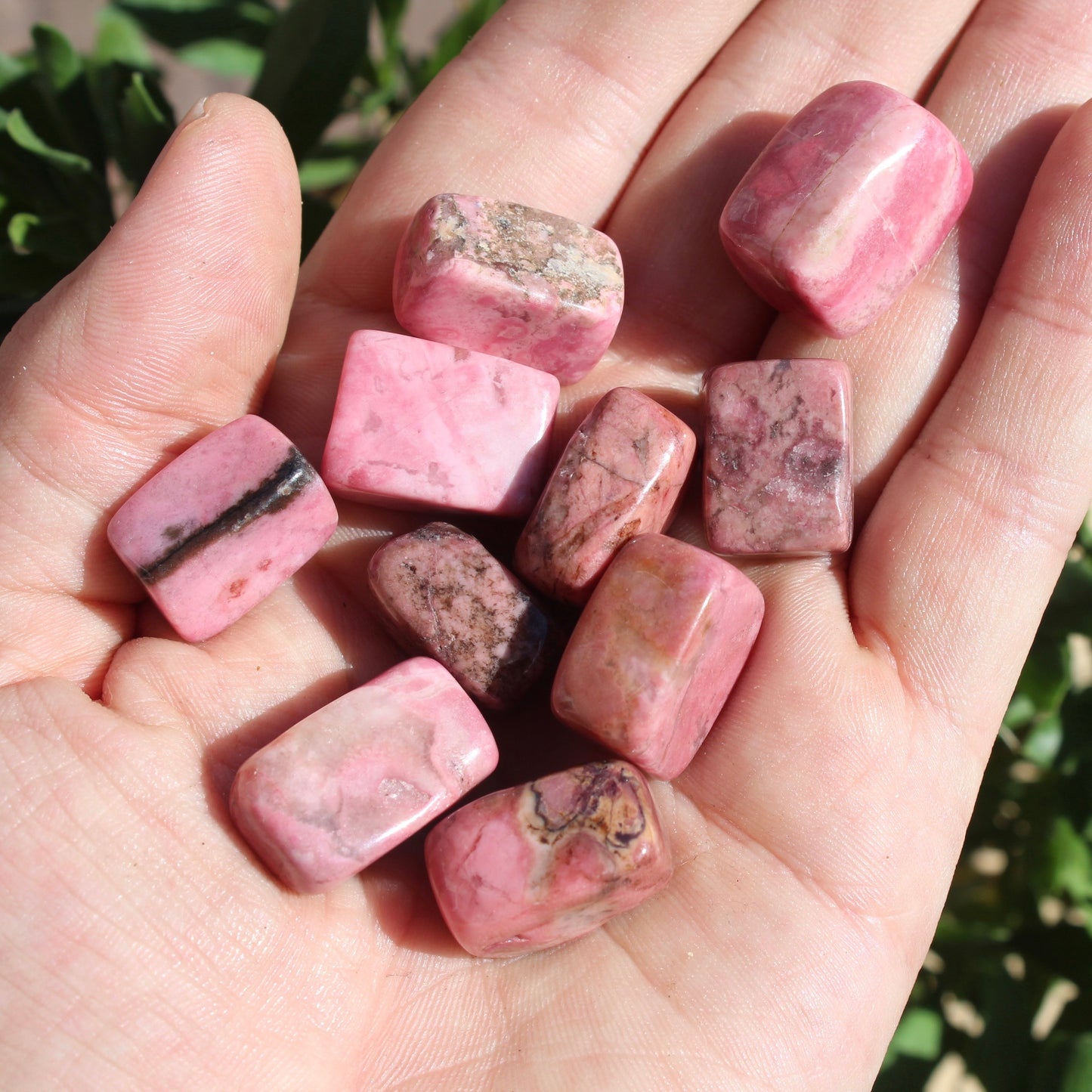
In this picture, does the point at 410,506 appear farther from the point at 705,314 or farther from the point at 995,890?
the point at 995,890

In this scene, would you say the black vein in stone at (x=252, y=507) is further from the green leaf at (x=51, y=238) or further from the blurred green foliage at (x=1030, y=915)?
the blurred green foliage at (x=1030, y=915)

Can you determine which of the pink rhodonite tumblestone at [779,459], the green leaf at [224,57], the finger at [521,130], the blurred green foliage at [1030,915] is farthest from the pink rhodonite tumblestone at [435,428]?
the blurred green foliage at [1030,915]

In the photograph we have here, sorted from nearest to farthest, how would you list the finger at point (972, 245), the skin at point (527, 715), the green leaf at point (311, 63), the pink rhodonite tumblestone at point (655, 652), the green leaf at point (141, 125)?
the skin at point (527, 715) → the pink rhodonite tumblestone at point (655, 652) → the finger at point (972, 245) → the green leaf at point (141, 125) → the green leaf at point (311, 63)

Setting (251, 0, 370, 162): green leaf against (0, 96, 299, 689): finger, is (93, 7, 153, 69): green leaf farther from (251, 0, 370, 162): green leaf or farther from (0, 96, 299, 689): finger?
(0, 96, 299, 689): finger

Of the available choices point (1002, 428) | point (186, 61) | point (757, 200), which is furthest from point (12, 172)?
point (1002, 428)

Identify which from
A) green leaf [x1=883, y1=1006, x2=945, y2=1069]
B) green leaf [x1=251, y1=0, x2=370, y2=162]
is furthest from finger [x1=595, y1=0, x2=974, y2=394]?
green leaf [x1=883, y1=1006, x2=945, y2=1069]

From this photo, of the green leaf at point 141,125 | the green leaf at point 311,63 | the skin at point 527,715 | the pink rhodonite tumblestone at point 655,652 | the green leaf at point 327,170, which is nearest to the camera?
the skin at point 527,715
